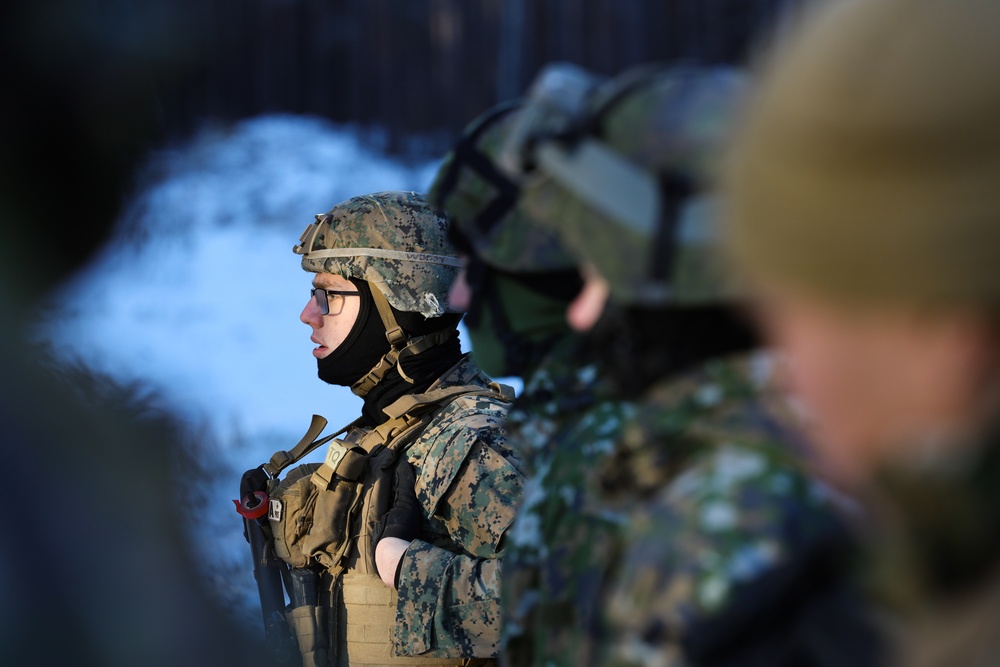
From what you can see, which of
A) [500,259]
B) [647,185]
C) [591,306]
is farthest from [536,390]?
[647,185]

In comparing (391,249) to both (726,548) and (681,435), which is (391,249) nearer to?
(681,435)

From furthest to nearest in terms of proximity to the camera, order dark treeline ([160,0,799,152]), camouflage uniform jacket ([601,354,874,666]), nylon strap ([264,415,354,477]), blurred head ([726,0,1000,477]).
→ nylon strap ([264,415,354,477])
dark treeline ([160,0,799,152])
camouflage uniform jacket ([601,354,874,666])
blurred head ([726,0,1000,477])

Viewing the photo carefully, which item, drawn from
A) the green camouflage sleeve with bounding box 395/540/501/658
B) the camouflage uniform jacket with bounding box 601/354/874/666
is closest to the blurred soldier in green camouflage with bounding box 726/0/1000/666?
the camouflage uniform jacket with bounding box 601/354/874/666

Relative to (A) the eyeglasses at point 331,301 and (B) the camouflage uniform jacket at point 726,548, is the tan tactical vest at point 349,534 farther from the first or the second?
(B) the camouflage uniform jacket at point 726,548

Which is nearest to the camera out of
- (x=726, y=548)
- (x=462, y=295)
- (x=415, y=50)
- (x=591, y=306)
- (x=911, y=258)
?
(x=911, y=258)

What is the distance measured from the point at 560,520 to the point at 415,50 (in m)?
2.96

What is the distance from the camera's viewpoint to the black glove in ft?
10.3

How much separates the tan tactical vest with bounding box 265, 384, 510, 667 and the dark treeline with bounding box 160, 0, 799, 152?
1.14 meters

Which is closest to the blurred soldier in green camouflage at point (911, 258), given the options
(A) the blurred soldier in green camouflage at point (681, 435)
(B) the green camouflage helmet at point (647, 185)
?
(A) the blurred soldier in green camouflage at point (681, 435)

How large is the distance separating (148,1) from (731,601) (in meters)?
4.32

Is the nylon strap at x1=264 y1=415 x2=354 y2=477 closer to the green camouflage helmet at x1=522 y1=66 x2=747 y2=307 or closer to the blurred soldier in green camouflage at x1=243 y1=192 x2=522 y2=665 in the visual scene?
the blurred soldier in green camouflage at x1=243 y1=192 x2=522 y2=665

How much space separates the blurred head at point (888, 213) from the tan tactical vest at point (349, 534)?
2.73m

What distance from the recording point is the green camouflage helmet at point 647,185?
46.3 inches

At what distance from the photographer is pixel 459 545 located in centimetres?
308
